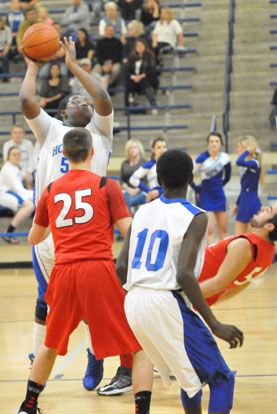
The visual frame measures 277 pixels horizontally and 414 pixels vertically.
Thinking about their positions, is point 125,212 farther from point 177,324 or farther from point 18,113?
point 18,113

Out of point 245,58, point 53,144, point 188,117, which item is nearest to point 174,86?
point 188,117

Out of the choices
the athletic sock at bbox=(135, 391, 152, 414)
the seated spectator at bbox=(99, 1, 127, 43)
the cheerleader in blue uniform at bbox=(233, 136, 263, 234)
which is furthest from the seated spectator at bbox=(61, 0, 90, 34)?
the athletic sock at bbox=(135, 391, 152, 414)

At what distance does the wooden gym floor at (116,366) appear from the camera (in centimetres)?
479

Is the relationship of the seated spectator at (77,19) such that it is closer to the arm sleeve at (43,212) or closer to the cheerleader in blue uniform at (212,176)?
the cheerleader in blue uniform at (212,176)

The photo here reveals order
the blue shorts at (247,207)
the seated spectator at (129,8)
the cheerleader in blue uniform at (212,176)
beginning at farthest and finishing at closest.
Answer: the seated spectator at (129,8), the cheerleader in blue uniform at (212,176), the blue shorts at (247,207)

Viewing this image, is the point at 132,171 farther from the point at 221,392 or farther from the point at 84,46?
the point at 221,392

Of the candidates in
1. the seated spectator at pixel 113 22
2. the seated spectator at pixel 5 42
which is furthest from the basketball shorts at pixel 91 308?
the seated spectator at pixel 5 42

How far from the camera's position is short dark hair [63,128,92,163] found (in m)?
4.25

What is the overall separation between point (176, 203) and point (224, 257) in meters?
1.04

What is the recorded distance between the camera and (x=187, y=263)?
3406 mm

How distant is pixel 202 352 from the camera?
3.49 metres

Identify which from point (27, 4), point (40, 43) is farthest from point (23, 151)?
point (40, 43)

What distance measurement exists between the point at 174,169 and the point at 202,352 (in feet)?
2.75

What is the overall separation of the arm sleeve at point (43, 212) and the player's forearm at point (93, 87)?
796mm
